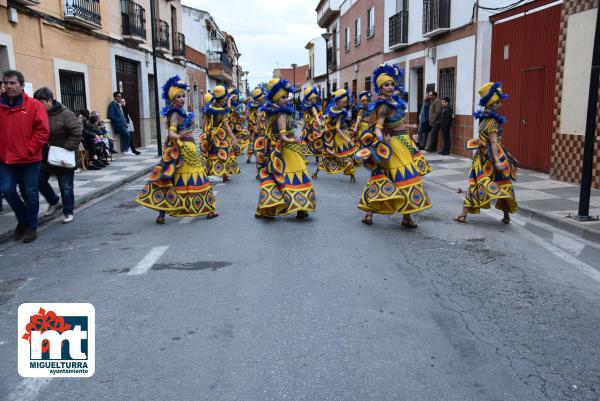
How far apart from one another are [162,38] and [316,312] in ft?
78.8

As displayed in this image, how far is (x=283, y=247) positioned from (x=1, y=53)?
9404mm

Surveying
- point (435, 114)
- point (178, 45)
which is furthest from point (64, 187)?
point (178, 45)

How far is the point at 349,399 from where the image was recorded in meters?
2.97

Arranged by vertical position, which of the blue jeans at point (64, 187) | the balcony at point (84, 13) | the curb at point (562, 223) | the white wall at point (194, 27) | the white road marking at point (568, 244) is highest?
the white wall at point (194, 27)

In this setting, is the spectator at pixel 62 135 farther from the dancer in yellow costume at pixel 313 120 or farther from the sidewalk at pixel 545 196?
the sidewalk at pixel 545 196

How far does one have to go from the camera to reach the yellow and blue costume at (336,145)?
39.2 feet

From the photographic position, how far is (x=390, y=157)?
274 inches

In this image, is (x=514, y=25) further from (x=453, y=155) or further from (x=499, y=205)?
(x=499, y=205)

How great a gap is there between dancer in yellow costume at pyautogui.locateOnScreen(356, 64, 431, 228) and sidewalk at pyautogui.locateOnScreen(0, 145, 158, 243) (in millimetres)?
4354

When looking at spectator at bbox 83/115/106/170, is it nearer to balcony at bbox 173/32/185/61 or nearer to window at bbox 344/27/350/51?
balcony at bbox 173/32/185/61

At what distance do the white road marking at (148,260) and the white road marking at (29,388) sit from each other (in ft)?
6.67

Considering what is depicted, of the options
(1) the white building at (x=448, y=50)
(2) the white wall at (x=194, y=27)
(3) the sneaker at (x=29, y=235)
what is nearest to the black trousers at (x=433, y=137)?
(1) the white building at (x=448, y=50)

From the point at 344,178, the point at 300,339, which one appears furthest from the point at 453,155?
the point at 300,339

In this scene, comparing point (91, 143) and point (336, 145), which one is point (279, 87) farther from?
point (91, 143)
